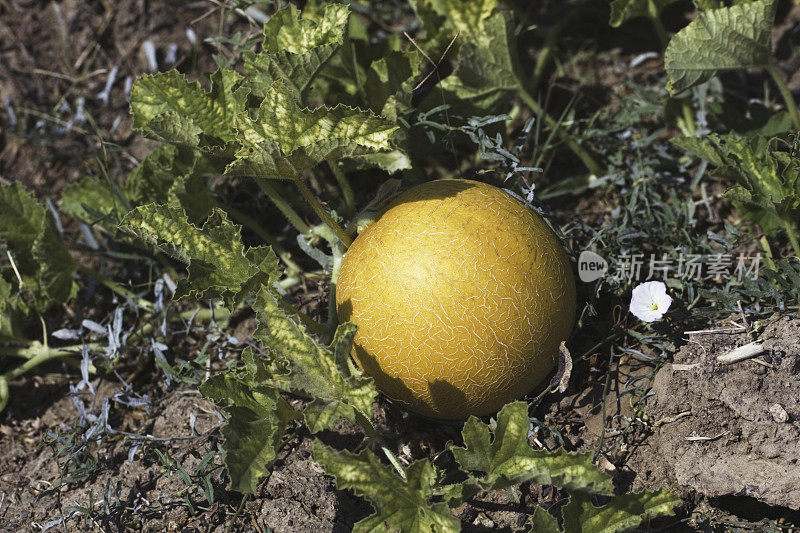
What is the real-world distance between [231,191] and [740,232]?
8.28 ft

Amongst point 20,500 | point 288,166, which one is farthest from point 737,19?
point 20,500

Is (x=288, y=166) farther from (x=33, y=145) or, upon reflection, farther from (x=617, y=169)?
(x=33, y=145)

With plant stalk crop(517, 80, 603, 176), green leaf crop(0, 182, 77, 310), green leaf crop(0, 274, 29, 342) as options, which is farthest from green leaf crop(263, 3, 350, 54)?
green leaf crop(0, 274, 29, 342)

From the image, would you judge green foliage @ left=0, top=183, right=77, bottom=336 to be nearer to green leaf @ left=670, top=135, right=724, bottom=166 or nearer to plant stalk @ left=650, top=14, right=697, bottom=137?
green leaf @ left=670, top=135, right=724, bottom=166

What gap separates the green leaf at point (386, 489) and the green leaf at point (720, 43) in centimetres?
209

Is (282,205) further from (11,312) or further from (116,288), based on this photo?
(11,312)

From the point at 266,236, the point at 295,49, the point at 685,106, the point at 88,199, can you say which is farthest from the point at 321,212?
the point at 685,106

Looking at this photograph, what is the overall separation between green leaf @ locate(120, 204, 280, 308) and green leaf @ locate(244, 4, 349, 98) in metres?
0.60

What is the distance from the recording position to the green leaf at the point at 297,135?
2.60m

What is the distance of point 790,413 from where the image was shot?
2680mm

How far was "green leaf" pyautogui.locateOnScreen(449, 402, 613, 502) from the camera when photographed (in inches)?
93.6

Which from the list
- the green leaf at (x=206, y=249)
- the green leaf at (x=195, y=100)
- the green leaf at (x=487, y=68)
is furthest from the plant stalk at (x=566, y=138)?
the green leaf at (x=206, y=249)

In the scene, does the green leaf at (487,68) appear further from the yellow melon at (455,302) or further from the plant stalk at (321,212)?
the plant stalk at (321,212)

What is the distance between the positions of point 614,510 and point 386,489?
76cm
